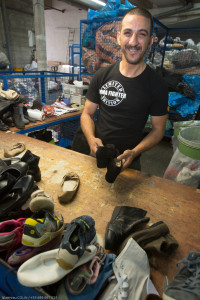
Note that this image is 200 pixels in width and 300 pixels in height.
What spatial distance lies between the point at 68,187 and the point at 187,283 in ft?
2.19

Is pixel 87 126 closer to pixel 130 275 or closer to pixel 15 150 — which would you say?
pixel 15 150

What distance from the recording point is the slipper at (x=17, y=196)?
75cm

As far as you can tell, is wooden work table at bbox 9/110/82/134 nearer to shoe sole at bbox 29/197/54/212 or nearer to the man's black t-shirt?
the man's black t-shirt

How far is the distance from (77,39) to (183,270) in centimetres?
1283

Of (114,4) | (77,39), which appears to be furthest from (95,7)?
(114,4)

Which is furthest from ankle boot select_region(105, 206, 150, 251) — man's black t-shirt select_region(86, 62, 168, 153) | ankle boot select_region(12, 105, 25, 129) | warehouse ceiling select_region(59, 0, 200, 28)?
warehouse ceiling select_region(59, 0, 200, 28)

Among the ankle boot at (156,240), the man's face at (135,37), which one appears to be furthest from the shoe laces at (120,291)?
the man's face at (135,37)

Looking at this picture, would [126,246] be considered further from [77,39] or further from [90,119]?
[77,39]

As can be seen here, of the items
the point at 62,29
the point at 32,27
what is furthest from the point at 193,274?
the point at 62,29

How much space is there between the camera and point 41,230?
24.9 inches

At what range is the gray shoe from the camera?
0.49 meters

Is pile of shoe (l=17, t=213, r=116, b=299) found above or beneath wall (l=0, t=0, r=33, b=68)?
beneath

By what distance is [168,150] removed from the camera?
4051mm

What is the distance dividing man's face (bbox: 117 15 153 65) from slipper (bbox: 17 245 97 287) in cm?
136
